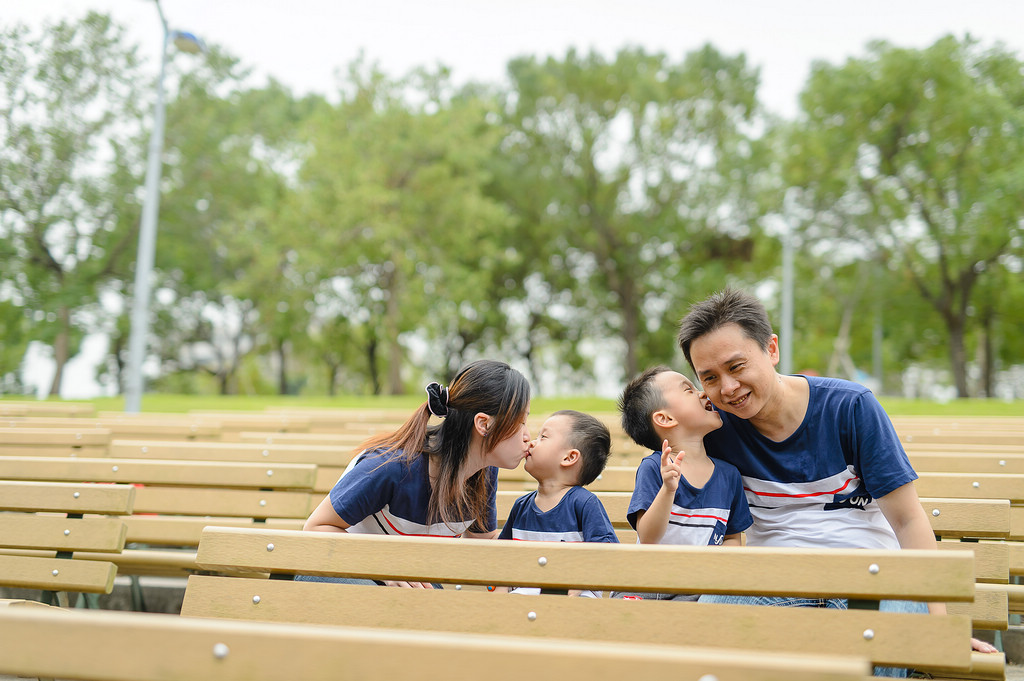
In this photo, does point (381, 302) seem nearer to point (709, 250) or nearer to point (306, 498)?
point (709, 250)

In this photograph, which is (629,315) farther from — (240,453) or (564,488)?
(564,488)

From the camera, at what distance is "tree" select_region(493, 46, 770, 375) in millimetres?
26312

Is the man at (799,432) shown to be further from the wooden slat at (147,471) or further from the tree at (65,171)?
the tree at (65,171)

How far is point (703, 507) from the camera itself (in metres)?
2.69

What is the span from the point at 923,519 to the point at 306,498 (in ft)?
7.78

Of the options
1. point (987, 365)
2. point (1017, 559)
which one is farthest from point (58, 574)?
point (987, 365)

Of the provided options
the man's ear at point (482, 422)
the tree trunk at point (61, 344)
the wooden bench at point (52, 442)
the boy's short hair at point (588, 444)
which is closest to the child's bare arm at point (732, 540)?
the boy's short hair at point (588, 444)

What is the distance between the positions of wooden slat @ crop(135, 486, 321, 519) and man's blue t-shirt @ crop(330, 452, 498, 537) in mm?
850

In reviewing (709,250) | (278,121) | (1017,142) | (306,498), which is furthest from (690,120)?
(306,498)

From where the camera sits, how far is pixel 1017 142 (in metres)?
18.9

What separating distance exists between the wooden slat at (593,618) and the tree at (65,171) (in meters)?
22.5

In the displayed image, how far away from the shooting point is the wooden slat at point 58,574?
9.86 feet

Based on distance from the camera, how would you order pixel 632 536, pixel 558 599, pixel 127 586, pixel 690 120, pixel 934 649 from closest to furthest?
pixel 934 649
pixel 558 599
pixel 632 536
pixel 127 586
pixel 690 120

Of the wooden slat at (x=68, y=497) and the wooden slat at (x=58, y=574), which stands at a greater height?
the wooden slat at (x=68, y=497)
